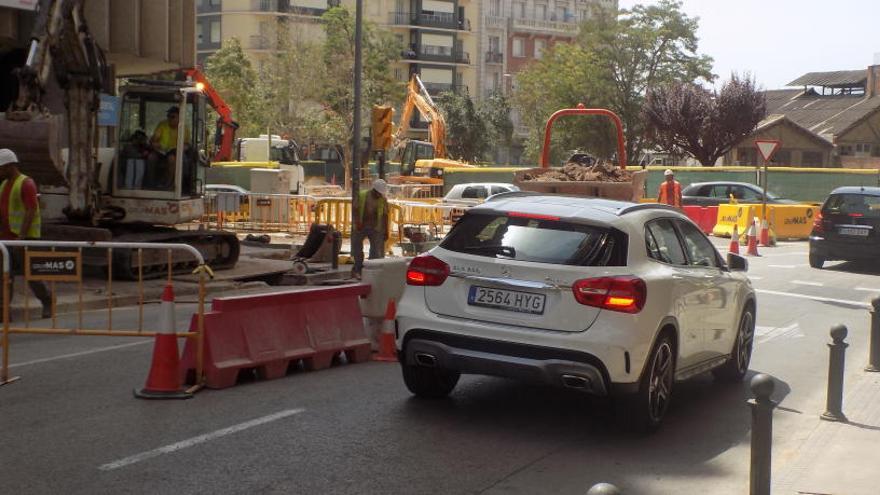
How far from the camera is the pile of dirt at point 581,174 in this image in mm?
17953

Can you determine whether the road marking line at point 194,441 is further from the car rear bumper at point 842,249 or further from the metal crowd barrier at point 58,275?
the car rear bumper at point 842,249

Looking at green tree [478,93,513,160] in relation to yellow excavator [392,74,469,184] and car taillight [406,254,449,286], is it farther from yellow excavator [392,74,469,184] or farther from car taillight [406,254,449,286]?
car taillight [406,254,449,286]

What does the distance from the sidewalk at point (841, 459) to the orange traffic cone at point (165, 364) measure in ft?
14.7

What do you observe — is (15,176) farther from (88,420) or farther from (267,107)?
(267,107)

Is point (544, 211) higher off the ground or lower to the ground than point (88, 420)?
higher

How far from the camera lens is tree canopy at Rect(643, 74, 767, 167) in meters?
61.1

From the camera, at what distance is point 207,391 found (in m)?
9.20

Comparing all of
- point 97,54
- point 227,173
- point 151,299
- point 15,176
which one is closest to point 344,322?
point 15,176

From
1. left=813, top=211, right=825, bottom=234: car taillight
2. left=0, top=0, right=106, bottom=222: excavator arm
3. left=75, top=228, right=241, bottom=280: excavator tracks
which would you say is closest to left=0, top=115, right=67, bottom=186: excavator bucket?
left=0, top=0, right=106, bottom=222: excavator arm

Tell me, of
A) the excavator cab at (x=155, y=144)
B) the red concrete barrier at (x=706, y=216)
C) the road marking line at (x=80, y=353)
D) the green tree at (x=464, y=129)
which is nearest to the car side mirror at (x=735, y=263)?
the road marking line at (x=80, y=353)

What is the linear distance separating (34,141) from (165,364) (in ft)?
24.6

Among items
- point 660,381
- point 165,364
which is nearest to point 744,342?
point 660,381

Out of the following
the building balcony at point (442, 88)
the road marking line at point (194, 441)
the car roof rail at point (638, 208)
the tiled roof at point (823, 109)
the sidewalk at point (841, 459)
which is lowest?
the sidewalk at point (841, 459)

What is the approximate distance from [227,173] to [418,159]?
32.6 feet
